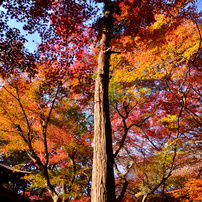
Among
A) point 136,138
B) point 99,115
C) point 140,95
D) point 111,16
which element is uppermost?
point 111,16

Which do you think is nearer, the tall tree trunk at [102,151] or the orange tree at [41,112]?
the tall tree trunk at [102,151]

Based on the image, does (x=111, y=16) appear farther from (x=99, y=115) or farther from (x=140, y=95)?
(x=99, y=115)

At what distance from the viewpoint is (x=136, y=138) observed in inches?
388

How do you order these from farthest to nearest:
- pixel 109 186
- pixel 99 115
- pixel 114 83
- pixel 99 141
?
pixel 114 83 < pixel 99 115 < pixel 99 141 < pixel 109 186

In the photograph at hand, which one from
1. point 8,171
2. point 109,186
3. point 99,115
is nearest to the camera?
point 109,186

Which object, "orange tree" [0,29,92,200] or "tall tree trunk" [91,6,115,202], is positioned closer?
"tall tree trunk" [91,6,115,202]

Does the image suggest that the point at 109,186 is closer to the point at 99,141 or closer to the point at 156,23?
the point at 99,141

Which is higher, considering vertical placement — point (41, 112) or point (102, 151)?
point (41, 112)

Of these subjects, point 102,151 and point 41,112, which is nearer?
point 102,151

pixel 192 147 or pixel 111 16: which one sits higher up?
pixel 111 16

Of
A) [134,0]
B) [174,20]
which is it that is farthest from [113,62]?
[174,20]

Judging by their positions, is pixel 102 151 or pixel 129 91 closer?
pixel 102 151

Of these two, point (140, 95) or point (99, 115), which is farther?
point (140, 95)

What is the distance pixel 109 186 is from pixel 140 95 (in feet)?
17.5
